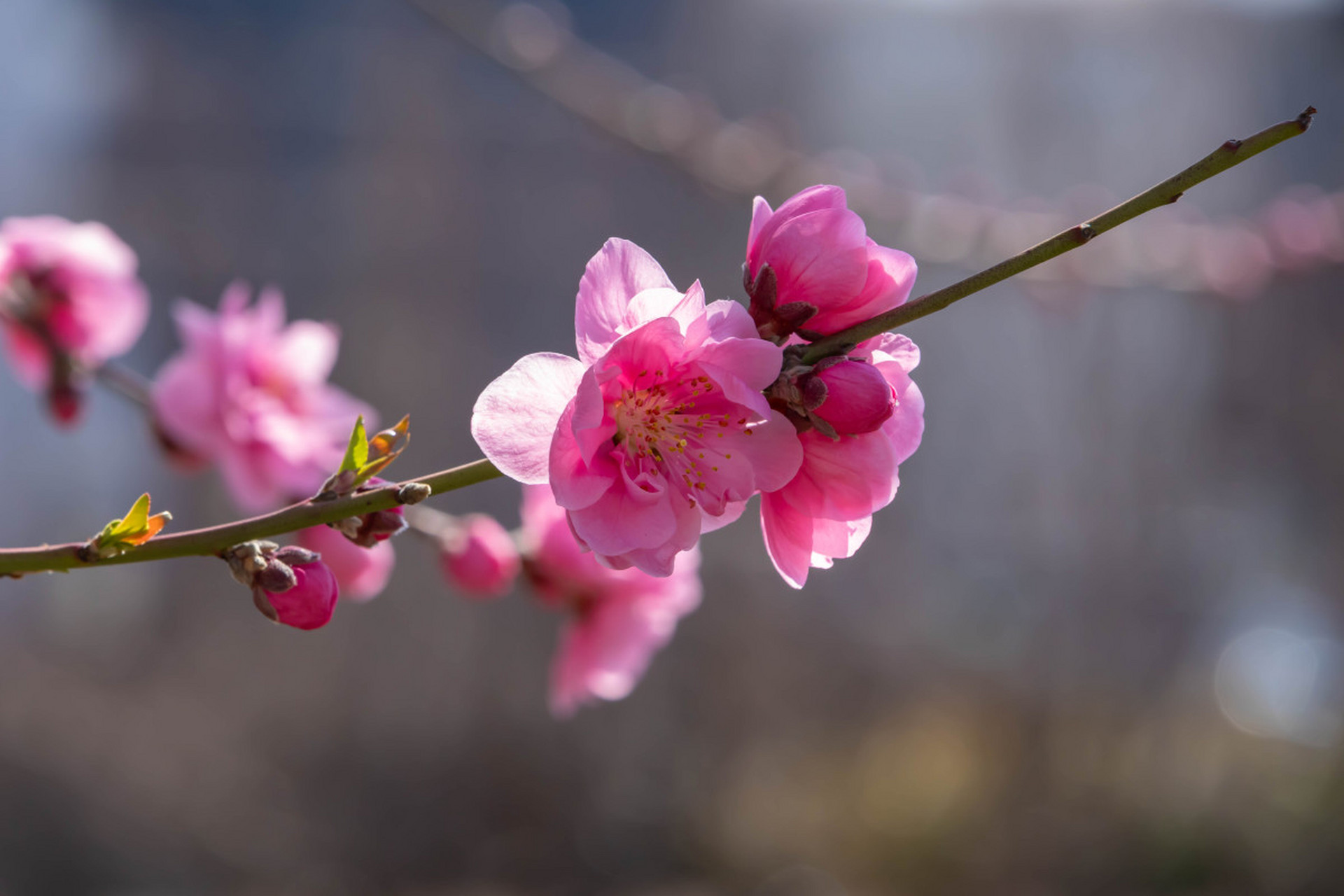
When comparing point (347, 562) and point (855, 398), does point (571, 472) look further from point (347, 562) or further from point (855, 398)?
point (347, 562)

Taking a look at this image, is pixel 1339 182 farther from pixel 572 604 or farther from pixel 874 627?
pixel 572 604

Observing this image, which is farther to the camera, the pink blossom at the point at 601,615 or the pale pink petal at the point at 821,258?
the pink blossom at the point at 601,615

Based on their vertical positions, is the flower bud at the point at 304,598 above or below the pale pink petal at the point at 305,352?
below

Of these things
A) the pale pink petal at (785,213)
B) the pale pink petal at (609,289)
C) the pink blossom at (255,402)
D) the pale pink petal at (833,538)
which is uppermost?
the pink blossom at (255,402)

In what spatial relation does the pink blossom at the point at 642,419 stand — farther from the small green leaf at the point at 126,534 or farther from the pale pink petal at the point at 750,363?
the small green leaf at the point at 126,534

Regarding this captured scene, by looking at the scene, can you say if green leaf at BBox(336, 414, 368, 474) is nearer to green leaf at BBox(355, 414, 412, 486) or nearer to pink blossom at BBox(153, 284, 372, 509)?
green leaf at BBox(355, 414, 412, 486)

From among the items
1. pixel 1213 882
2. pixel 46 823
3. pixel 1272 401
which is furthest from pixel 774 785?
pixel 1272 401

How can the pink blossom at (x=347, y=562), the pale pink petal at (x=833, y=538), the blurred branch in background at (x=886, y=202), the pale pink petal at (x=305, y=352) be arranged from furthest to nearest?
the blurred branch in background at (x=886, y=202) → the pale pink petal at (x=305, y=352) → the pink blossom at (x=347, y=562) → the pale pink petal at (x=833, y=538)

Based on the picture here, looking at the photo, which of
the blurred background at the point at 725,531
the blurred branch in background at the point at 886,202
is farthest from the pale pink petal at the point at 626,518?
the blurred background at the point at 725,531
